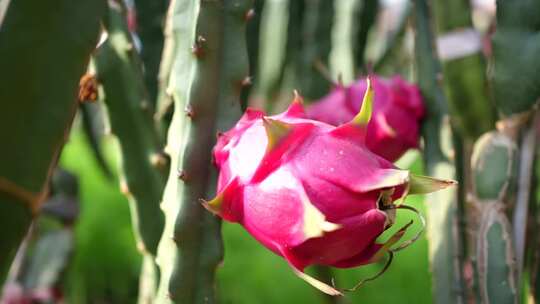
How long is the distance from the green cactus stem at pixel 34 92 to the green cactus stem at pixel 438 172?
47 centimetres

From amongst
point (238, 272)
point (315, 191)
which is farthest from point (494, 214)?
point (238, 272)

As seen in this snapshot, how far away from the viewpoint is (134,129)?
0.73 m

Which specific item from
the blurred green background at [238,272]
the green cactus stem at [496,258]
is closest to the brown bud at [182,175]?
the green cactus stem at [496,258]

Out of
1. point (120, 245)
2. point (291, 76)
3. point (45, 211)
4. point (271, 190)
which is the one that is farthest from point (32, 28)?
point (120, 245)

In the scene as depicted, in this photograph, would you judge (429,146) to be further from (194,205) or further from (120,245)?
(120,245)

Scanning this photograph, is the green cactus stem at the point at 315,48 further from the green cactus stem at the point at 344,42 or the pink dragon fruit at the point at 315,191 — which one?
the pink dragon fruit at the point at 315,191

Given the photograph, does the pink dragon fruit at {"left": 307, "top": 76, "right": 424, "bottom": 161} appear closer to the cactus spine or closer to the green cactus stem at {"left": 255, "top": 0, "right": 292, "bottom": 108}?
the cactus spine

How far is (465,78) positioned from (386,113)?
0.42ft

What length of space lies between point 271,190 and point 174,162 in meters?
0.14

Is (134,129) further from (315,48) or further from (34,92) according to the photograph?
(315,48)

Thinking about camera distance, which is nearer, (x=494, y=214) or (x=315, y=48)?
(x=494, y=214)

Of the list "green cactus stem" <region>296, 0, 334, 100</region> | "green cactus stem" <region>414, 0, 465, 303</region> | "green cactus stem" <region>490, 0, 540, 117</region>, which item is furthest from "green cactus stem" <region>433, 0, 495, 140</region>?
"green cactus stem" <region>296, 0, 334, 100</region>

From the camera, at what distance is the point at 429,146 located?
0.80m

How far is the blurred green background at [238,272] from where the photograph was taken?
1552mm
